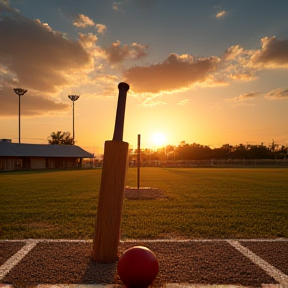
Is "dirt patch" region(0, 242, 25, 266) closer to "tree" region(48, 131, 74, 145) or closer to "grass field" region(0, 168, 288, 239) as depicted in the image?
"grass field" region(0, 168, 288, 239)

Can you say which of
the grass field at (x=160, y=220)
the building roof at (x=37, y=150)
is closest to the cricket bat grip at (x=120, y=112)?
the grass field at (x=160, y=220)

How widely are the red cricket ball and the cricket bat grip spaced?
1409 millimetres

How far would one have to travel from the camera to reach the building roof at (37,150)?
4556 centimetres

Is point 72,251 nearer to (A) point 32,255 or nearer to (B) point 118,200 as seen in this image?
(A) point 32,255

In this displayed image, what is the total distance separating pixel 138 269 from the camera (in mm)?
2766

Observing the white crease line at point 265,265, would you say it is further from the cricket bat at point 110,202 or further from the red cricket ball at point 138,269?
the cricket bat at point 110,202

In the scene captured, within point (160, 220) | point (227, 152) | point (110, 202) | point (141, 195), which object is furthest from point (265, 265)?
point (227, 152)

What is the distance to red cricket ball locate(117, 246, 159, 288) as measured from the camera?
2764 millimetres

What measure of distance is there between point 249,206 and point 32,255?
606 cm

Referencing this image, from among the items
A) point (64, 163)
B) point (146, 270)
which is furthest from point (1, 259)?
point (64, 163)

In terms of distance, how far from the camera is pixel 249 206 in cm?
812

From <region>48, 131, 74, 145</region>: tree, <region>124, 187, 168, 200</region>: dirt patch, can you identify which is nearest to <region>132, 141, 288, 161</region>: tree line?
<region>48, 131, 74, 145</region>: tree

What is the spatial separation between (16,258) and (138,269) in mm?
1751

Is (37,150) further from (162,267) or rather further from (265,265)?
(265,265)
